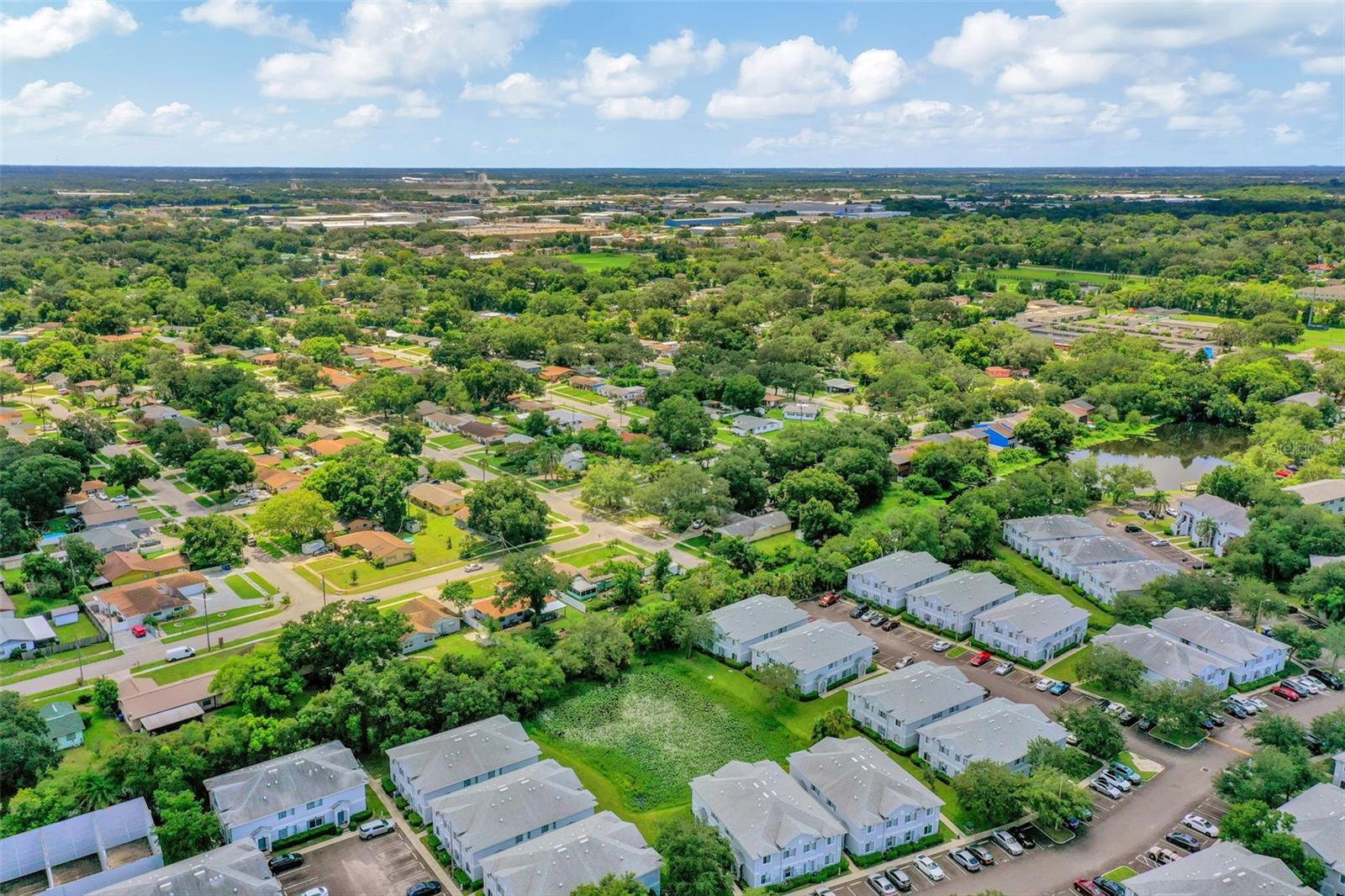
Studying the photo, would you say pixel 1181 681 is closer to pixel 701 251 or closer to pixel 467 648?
pixel 467 648

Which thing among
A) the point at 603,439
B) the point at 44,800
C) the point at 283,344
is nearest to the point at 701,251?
the point at 283,344

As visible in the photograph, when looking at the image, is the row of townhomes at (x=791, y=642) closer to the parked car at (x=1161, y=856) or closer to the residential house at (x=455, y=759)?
the residential house at (x=455, y=759)

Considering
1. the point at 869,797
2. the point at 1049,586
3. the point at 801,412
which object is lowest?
the point at 1049,586

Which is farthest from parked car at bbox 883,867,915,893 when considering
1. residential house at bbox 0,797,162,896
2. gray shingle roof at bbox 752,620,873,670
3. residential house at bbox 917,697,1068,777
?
residential house at bbox 0,797,162,896

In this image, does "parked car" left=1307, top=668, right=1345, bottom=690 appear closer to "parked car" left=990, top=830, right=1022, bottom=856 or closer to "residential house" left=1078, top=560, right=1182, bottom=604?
"residential house" left=1078, top=560, right=1182, bottom=604

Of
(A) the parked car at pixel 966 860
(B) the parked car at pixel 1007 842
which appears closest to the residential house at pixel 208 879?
(A) the parked car at pixel 966 860

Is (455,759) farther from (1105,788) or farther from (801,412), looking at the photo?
(801,412)

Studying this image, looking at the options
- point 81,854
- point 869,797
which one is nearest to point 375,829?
point 81,854
